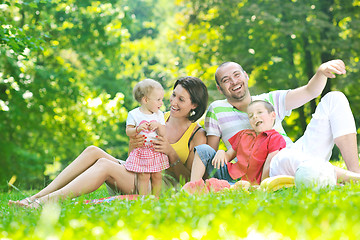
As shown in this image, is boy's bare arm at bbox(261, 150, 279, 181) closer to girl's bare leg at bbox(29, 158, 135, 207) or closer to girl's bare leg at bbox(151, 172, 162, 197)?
girl's bare leg at bbox(151, 172, 162, 197)

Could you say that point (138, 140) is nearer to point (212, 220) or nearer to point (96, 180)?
point (96, 180)

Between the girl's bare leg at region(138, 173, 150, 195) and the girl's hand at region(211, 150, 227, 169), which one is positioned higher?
the girl's hand at region(211, 150, 227, 169)

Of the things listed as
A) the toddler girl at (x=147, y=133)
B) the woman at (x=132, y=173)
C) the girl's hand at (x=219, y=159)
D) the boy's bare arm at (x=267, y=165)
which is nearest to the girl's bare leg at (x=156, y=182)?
the toddler girl at (x=147, y=133)

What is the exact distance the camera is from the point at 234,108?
4934 mm

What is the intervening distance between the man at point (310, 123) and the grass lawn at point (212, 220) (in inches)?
47.8

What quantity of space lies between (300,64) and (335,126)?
1138cm

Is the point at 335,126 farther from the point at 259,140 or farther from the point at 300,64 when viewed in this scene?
the point at 300,64

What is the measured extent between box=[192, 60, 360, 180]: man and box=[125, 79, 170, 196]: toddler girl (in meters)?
0.44

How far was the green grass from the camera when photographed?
2006mm

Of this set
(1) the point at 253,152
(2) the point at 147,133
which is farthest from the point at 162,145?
(1) the point at 253,152

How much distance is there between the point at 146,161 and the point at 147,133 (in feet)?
0.97

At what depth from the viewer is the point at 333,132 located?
438 cm

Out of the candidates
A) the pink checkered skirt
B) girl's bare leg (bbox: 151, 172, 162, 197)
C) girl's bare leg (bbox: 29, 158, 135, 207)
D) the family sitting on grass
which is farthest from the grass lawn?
girl's bare leg (bbox: 151, 172, 162, 197)

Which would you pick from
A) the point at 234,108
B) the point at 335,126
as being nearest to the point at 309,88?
the point at 335,126
